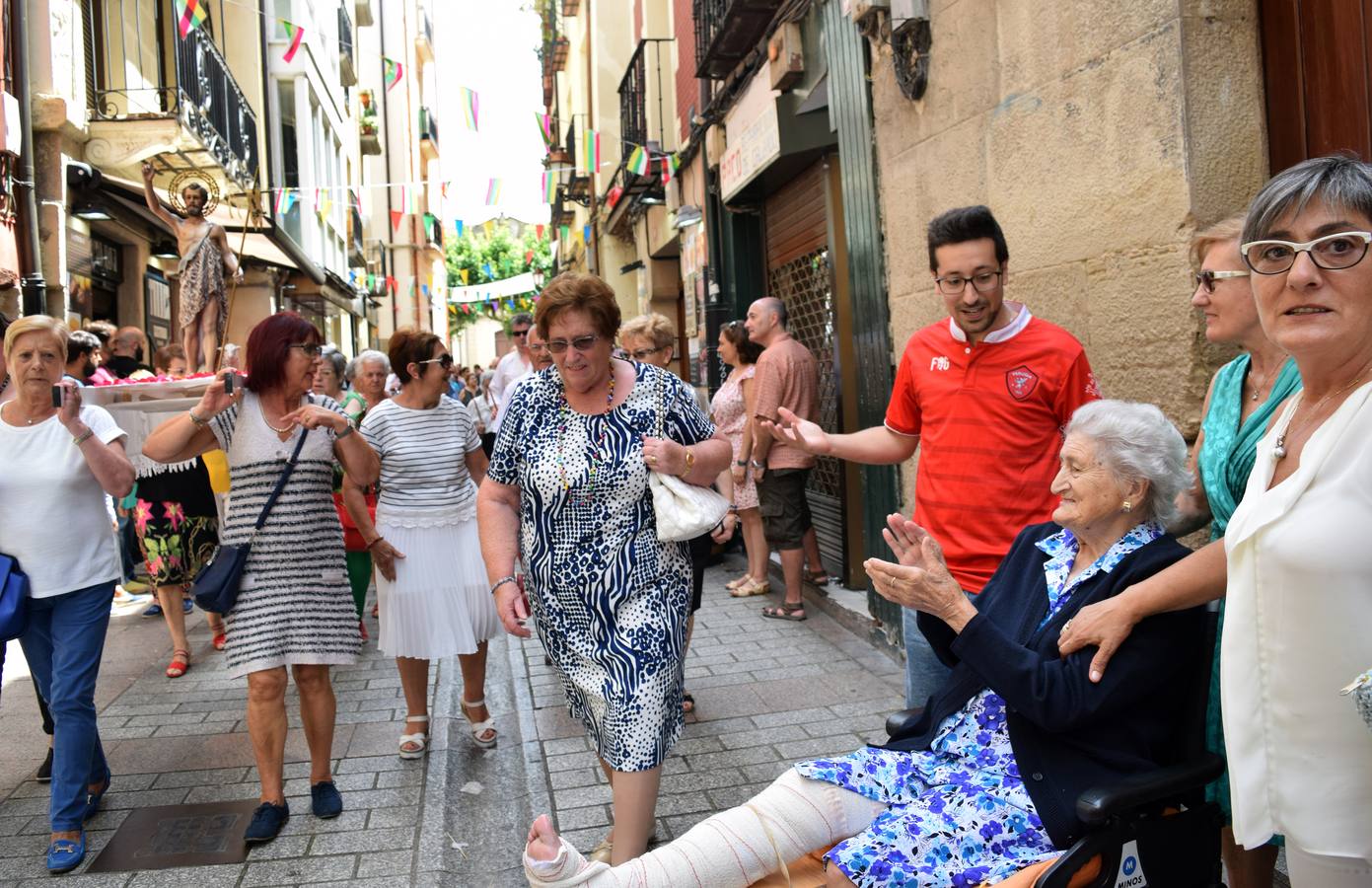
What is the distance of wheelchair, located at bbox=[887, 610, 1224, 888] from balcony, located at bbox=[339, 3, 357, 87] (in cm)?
3024

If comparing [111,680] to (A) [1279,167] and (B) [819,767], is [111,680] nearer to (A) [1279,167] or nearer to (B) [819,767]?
(B) [819,767]

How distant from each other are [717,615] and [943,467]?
4466 mm

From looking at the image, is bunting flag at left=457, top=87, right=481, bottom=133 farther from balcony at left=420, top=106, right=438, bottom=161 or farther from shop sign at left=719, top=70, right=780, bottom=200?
balcony at left=420, top=106, right=438, bottom=161

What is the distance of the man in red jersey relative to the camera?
324 cm

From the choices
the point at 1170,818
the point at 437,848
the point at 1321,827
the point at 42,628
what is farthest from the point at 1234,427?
the point at 42,628

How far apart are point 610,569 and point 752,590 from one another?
5.00 metres

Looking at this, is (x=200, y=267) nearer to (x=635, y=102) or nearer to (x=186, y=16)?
(x=186, y=16)

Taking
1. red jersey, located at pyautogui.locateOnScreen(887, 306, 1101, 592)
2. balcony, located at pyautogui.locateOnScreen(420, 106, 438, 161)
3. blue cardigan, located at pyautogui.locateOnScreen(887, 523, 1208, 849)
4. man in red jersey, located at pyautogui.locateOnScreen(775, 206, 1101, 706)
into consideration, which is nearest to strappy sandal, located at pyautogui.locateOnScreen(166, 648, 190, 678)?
man in red jersey, located at pyautogui.locateOnScreen(775, 206, 1101, 706)

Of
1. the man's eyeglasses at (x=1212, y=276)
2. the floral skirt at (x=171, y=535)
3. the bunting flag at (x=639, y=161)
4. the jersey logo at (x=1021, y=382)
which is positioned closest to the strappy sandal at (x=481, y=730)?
the floral skirt at (x=171, y=535)

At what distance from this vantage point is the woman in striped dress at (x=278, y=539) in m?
4.14

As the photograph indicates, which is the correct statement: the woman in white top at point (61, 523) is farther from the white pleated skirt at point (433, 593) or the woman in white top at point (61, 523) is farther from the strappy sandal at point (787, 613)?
the strappy sandal at point (787, 613)

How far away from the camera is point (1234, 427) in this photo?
8.65 ft

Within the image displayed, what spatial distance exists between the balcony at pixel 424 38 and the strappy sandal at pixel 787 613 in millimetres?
50630

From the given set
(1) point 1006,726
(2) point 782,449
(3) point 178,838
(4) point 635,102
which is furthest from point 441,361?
(4) point 635,102
